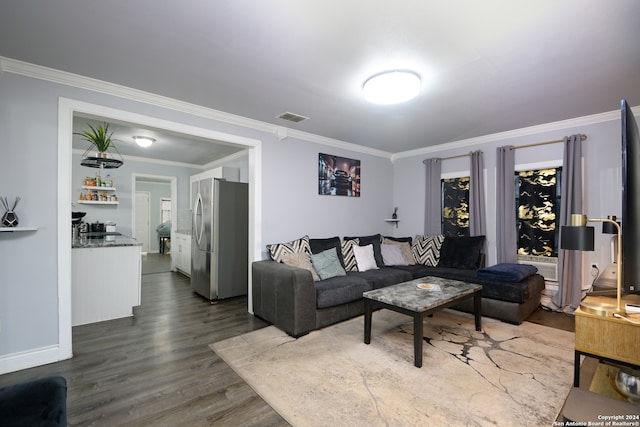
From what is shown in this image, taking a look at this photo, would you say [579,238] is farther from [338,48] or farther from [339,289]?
[339,289]

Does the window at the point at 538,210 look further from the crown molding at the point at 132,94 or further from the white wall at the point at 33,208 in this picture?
the white wall at the point at 33,208

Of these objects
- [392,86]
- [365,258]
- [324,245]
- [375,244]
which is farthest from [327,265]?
[392,86]

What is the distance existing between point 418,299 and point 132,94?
10.9 feet

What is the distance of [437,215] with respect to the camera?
5000 millimetres

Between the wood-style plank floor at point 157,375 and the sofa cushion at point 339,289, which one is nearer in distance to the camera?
the wood-style plank floor at point 157,375

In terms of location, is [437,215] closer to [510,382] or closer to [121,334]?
[510,382]

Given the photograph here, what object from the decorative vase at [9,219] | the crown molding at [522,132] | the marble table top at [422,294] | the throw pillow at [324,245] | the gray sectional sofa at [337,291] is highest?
the crown molding at [522,132]

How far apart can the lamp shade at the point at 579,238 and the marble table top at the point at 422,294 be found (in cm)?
113

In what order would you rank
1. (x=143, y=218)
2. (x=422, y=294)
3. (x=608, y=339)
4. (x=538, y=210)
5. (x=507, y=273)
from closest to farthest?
(x=608, y=339), (x=422, y=294), (x=507, y=273), (x=538, y=210), (x=143, y=218)

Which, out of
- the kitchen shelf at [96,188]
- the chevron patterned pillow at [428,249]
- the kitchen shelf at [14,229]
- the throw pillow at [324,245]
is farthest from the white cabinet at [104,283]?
the chevron patterned pillow at [428,249]

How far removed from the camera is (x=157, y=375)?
2314mm

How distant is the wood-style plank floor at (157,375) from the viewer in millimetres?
1850

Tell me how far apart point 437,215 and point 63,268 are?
4.92 metres

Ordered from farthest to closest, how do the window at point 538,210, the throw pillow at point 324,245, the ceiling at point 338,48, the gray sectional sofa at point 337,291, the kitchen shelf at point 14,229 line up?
the throw pillow at point 324,245, the window at point 538,210, the gray sectional sofa at point 337,291, the kitchen shelf at point 14,229, the ceiling at point 338,48
